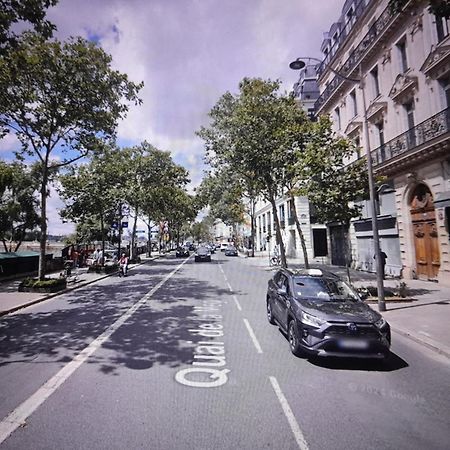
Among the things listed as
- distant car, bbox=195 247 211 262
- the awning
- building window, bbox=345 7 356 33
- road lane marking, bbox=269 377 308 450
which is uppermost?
building window, bbox=345 7 356 33

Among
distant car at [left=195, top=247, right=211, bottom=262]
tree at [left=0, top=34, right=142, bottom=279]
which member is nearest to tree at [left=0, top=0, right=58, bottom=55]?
tree at [left=0, top=34, right=142, bottom=279]

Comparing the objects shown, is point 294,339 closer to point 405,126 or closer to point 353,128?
point 405,126

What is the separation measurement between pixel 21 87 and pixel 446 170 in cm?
1842

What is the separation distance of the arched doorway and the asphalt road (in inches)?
398

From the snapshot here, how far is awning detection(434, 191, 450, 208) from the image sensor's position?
46.8 feet

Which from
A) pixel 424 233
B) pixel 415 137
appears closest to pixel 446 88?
pixel 415 137

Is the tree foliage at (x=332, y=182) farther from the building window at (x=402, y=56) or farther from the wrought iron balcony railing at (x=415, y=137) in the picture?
the building window at (x=402, y=56)

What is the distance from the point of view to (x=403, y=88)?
685 inches

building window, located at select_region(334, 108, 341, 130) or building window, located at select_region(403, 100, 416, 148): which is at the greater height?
building window, located at select_region(334, 108, 341, 130)

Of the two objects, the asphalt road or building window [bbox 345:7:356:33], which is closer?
the asphalt road

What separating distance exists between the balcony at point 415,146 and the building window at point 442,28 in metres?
3.48

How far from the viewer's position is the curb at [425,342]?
6.81m

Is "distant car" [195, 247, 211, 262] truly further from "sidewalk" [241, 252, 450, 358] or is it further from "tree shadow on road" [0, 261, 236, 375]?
"sidewalk" [241, 252, 450, 358]

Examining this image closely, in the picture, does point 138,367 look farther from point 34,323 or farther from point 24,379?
point 34,323
